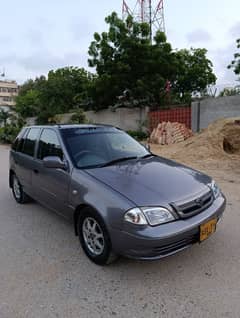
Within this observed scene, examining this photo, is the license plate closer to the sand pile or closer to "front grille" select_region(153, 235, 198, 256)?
"front grille" select_region(153, 235, 198, 256)

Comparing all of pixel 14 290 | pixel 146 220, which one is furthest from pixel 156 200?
pixel 14 290

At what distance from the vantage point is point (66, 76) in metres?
23.2

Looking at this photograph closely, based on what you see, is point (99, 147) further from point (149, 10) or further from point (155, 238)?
point (149, 10)

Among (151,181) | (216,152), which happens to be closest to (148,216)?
(151,181)

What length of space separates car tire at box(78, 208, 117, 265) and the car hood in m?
0.41

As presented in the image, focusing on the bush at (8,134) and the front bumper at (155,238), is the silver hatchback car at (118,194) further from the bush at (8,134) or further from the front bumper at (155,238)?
the bush at (8,134)

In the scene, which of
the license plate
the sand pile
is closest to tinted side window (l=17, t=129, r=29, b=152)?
the license plate

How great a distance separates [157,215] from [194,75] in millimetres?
21138

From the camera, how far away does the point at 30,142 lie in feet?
14.8

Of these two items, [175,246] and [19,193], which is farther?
[19,193]

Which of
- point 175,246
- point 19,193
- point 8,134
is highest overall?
point 8,134

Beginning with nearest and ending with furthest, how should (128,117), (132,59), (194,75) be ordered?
1. (132,59)
2. (128,117)
3. (194,75)

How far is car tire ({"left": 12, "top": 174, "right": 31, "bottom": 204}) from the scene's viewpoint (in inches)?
193

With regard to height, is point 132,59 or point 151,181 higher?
point 132,59
